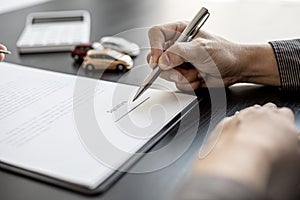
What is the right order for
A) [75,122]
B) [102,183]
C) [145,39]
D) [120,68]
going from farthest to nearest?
[145,39], [120,68], [75,122], [102,183]

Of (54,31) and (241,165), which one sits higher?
(241,165)

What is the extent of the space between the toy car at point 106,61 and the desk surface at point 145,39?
3 centimetres

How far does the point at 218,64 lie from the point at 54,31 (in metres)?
0.56

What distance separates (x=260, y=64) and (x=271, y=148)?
1.28 feet

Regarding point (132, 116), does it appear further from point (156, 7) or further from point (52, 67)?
point (156, 7)

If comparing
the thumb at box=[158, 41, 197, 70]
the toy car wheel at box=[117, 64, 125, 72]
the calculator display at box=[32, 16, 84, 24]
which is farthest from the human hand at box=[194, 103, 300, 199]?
the calculator display at box=[32, 16, 84, 24]

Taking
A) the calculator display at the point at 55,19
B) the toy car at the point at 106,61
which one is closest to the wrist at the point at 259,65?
the toy car at the point at 106,61

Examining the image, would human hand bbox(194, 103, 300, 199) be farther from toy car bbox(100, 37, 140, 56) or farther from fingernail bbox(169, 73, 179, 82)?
toy car bbox(100, 37, 140, 56)

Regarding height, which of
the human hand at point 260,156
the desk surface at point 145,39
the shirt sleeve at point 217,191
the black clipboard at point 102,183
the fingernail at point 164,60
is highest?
the shirt sleeve at point 217,191

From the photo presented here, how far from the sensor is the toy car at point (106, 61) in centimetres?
97

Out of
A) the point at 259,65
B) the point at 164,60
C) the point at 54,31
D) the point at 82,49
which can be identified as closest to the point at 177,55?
the point at 164,60

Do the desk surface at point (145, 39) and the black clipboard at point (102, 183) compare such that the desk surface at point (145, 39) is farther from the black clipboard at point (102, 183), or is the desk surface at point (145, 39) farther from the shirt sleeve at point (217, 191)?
the shirt sleeve at point (217, 191)

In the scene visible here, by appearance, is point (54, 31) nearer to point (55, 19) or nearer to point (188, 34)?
point (55, 19)

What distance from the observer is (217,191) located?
430 millimetres
